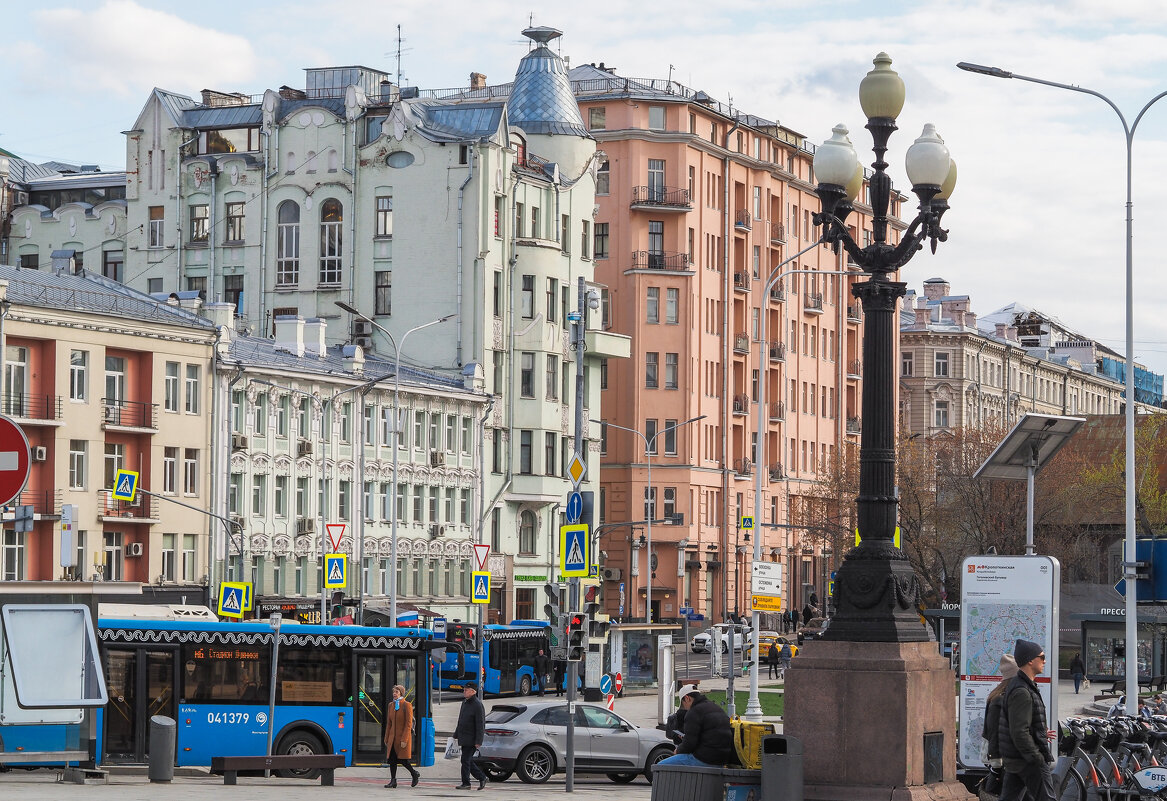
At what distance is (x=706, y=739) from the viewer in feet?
57.8

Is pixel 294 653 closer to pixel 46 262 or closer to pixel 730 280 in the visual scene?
pixel 46 262

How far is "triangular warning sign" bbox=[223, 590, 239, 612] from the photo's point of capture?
49638mm

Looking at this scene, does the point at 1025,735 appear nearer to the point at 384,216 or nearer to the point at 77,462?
the point at 77,462

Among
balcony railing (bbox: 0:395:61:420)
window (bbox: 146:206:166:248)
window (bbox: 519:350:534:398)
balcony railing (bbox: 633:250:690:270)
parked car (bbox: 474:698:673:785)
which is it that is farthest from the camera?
balcony railing (bbox: 633:250:690:270)

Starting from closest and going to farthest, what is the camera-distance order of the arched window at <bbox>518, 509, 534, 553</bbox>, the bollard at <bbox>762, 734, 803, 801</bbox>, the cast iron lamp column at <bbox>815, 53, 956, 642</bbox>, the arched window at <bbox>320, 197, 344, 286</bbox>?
the bollard at <bbox>762, 734, 803, 801</bbox> < the cast iron lamp column at <bbox>815, 53, 956, 642</bbox> < the arched window at <bbox>320, 197, 344, 286</bbox> < the arched window at <bbox>518, 509, 534, 553</bbox>

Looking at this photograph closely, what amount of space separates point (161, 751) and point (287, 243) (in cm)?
5404

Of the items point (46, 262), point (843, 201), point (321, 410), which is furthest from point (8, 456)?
point (46, 262)

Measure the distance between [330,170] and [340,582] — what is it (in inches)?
1241

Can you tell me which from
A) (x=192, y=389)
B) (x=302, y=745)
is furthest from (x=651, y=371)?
(x=302, y=745)

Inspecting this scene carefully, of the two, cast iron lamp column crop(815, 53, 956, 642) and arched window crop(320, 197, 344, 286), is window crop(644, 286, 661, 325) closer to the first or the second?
arched window crop(320, 197, 344, 286)

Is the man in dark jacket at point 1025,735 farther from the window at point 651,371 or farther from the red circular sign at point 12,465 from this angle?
the window at point 651,371

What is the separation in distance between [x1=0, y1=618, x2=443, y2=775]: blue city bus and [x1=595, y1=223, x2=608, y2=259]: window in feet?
211

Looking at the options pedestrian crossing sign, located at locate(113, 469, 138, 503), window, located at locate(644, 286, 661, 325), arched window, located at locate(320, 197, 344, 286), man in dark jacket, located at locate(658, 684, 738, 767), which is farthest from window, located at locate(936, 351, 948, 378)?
man in dark jacket, located at locate(658, 684, 738, 767)

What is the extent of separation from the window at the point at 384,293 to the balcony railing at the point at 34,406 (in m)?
22.2
